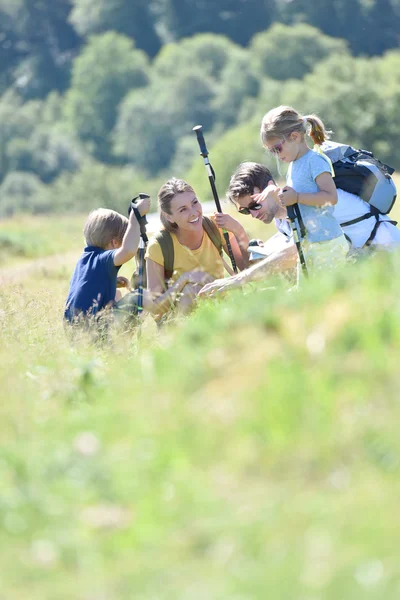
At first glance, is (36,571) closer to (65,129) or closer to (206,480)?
(206,480)

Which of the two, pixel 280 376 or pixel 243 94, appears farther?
pixel 243 94

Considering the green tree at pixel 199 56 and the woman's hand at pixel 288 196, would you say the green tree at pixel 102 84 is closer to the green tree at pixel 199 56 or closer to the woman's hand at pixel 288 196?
the green tree at pixel 199 56

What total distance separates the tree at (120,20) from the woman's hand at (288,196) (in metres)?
146

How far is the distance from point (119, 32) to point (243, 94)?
128 feet

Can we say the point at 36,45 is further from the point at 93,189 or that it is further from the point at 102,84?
the point at 93,189

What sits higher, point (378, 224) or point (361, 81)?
point (378, 224)

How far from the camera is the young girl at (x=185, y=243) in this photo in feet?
25.9

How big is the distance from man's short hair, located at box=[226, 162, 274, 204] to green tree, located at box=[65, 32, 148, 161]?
400ft

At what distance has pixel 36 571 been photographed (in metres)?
3.74

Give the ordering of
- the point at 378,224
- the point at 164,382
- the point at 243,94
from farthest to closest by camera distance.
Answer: the point at 243,94
the point at 378,224
the point at 164,382

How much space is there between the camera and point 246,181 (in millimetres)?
7953

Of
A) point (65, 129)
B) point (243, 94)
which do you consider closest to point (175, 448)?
point (243, 94)

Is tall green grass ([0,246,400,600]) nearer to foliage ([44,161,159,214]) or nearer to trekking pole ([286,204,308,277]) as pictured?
trekking pole ([286,204,308,277])

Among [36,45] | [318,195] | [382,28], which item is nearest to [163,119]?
[382,28]
